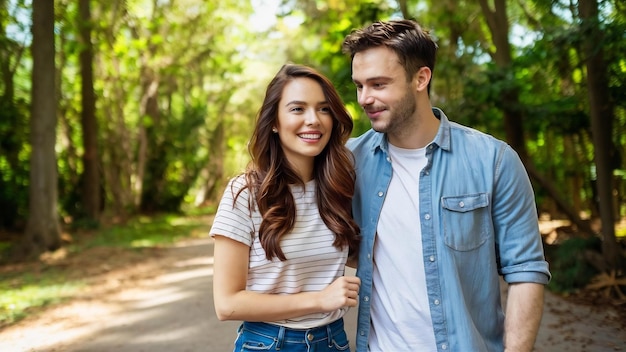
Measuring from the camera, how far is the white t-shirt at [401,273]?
2.44m

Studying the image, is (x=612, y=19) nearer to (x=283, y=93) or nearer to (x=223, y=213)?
(x=283, y=93)

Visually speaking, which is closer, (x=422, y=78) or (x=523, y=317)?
(x=523, y=317)

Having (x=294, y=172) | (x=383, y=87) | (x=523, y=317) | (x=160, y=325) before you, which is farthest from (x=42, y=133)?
(x=523, y=317)

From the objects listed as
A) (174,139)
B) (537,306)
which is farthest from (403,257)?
(174,139)

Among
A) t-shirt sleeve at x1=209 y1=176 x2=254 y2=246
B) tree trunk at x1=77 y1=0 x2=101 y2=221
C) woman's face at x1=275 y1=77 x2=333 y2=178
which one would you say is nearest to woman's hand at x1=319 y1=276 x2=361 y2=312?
t-shirt sleeve at x1=209 y1=176 x2=254 y2=246

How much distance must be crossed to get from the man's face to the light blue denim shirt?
0.27m

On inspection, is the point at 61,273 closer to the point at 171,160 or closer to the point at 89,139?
the point at 89,139

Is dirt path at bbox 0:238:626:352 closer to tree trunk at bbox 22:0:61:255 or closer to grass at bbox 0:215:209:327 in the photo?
grass at bbox 0:215:209:327

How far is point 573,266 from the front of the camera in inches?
344

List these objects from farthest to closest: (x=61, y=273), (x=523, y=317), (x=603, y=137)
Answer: (x=61, y=273) < (x=603, y=137) < (x=523, y=317)

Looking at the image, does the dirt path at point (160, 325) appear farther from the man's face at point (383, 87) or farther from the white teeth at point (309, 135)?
the man's face at point (383, 87)

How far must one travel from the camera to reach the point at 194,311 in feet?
26.0

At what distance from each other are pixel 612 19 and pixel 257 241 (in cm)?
610

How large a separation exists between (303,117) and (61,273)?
9.57 metres
